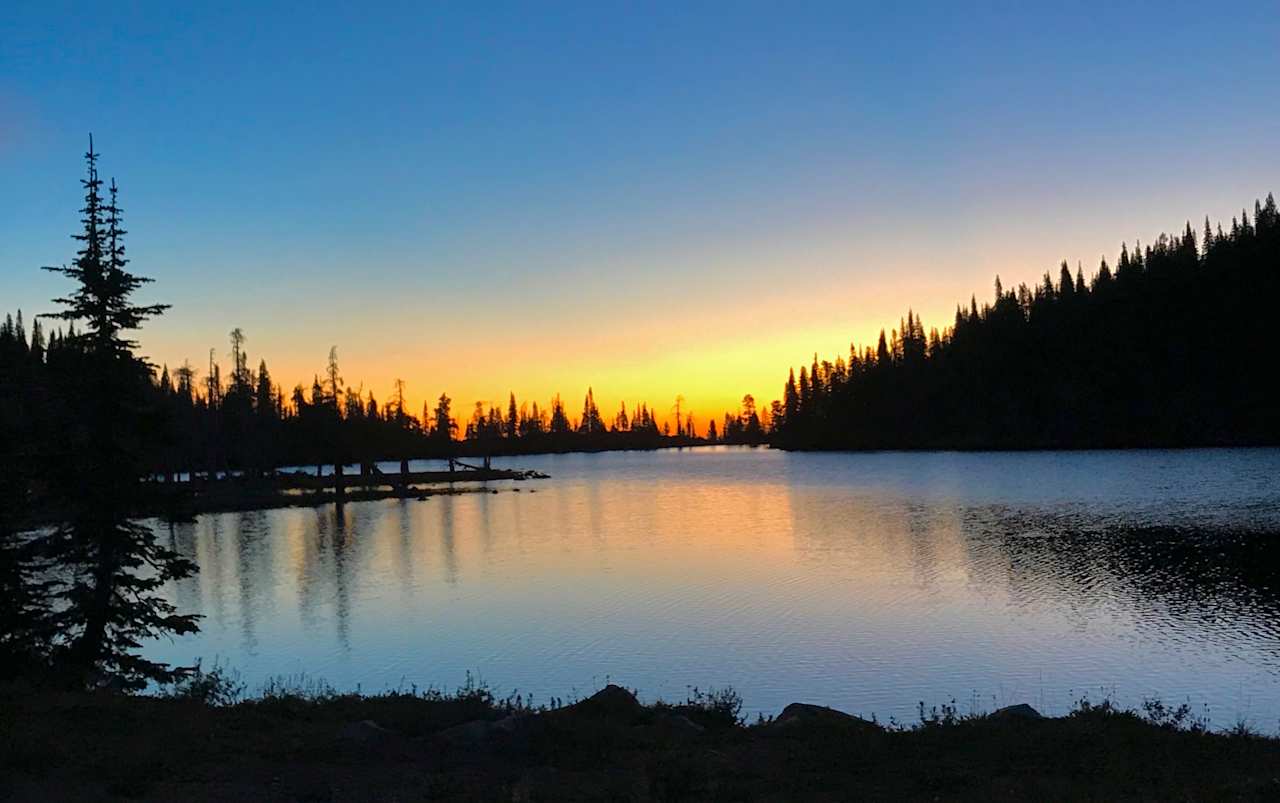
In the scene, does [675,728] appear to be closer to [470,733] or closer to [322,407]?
[470,733]

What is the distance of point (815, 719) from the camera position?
498 inches

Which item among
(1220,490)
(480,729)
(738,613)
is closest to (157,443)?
(480,729)

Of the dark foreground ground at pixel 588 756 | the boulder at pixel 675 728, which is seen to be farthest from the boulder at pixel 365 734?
the boulder at pixel 675 728

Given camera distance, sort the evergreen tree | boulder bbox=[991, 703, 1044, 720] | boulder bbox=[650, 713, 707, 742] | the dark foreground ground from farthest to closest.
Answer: the evergreen tree, boulder bbox=[991, 703, 1044, 720], boulder bbox=[650, 713, 707, 742], the dark foreground ground

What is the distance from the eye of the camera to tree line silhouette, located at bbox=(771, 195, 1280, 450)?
431ft

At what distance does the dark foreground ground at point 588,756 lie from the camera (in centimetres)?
916

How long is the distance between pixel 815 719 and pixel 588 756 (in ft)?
12.1

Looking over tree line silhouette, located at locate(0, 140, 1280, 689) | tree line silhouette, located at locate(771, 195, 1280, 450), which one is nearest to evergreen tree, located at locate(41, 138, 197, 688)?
tree line silhouette, located at locate(0, 140, 1280, 689)

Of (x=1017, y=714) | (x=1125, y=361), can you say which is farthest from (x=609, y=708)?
(x=1125, y=361)

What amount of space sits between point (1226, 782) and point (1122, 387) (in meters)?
157

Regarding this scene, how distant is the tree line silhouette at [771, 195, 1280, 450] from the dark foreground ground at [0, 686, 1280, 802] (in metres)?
128

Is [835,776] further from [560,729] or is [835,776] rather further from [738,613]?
[738,613]

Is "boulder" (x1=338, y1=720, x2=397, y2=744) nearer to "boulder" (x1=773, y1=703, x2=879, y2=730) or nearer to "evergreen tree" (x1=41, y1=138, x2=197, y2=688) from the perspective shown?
"boulder" (x1=773, y1=703, x2=879, y2=730)

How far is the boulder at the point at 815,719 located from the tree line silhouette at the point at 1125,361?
418 ft
